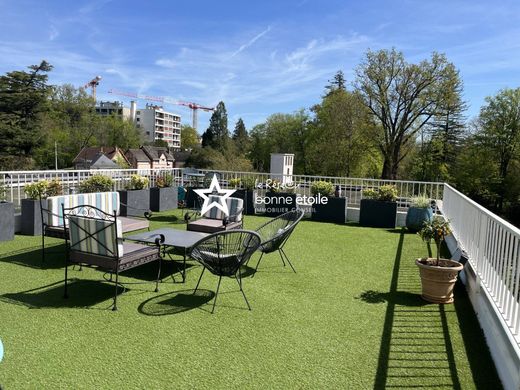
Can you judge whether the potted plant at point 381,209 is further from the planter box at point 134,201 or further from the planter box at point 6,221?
the planter box at point 6,221

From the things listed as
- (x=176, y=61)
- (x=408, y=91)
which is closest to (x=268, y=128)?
(x=176, y=61)

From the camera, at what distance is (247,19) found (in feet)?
46.5

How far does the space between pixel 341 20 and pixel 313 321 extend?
44.8ft

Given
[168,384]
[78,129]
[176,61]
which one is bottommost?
[168,384]

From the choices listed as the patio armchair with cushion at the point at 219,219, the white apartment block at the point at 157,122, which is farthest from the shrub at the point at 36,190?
the white apartment block at the point at 157,122

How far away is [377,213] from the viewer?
8.59 meters

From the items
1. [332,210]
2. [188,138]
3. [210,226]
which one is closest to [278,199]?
[332,210]

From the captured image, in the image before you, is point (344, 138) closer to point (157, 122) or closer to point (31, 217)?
point (31, 217)

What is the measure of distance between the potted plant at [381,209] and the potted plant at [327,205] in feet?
1.54

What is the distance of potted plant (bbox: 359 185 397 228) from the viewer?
8.52 metres

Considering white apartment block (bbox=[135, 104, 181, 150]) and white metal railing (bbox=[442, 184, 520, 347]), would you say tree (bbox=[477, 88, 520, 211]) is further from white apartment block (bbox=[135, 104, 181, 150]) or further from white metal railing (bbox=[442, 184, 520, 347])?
white apartment block (bbox=[135, 104, 181, 150])

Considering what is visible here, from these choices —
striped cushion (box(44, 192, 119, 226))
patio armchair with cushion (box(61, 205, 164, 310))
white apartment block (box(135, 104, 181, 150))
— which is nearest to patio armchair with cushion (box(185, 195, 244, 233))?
striped cushion (box(44, 192, 119, 226))

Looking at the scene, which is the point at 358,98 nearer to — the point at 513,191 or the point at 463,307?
the point at 513,191

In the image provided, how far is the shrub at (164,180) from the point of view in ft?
32.2
